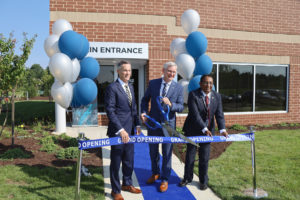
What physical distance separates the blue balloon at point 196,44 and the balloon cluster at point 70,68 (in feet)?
7.21

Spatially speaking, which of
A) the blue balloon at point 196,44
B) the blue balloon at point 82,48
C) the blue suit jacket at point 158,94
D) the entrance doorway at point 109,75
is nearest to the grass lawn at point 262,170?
the blue suit jacket at point 158,94

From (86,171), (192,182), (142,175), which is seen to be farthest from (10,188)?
(192,182)

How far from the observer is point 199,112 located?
12.1ft

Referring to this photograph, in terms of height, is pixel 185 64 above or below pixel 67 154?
above

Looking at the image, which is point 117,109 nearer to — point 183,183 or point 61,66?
point 61,66

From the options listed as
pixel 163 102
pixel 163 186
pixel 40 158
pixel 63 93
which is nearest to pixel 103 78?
pixel 40 158

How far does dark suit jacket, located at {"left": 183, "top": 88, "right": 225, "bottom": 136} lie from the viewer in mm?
3621

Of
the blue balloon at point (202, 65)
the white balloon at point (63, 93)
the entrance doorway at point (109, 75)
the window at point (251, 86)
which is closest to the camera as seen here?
the white balloon at point (63, 93)

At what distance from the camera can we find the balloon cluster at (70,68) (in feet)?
13.6

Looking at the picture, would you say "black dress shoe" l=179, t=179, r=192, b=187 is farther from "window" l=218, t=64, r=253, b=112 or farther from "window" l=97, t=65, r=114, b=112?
"window" l=218, t=64, r=253, b=112

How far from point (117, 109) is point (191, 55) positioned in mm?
2879

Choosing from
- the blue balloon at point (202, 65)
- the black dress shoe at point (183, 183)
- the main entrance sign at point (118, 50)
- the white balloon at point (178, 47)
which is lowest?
the black dress shoe at point (183, 183)

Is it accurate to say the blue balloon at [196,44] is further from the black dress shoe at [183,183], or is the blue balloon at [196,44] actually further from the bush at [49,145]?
the bush at [49,145]

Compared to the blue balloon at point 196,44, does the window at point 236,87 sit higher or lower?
lower
